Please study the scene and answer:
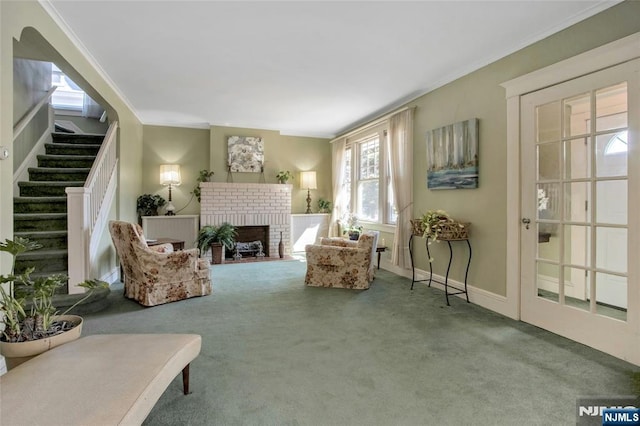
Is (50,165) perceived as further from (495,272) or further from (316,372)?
(495,272)

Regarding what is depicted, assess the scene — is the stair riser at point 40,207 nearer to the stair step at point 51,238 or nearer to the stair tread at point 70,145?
the stair step at point 51,238

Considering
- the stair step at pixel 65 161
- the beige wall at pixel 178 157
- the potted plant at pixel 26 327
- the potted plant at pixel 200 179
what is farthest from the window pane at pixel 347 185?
the potted plant at pixel 26 327

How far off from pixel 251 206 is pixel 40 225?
329 cm

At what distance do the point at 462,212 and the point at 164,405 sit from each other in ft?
11.0

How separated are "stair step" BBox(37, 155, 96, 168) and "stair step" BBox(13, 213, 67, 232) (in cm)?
126

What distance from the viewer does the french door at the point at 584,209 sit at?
227 centimetres

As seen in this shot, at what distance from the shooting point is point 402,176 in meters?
4.68

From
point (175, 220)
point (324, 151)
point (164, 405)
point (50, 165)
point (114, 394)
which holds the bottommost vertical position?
point (164, 405)

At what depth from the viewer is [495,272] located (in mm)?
3297

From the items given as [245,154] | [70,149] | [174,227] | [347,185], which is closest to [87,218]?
[70,149]

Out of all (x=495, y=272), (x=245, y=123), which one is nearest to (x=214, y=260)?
(x=245, y=123)

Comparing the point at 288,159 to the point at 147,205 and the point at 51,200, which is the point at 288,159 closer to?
the point at 147,205

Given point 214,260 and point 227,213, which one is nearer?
point 214,260

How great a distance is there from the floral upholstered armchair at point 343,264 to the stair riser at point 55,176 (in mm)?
3344
